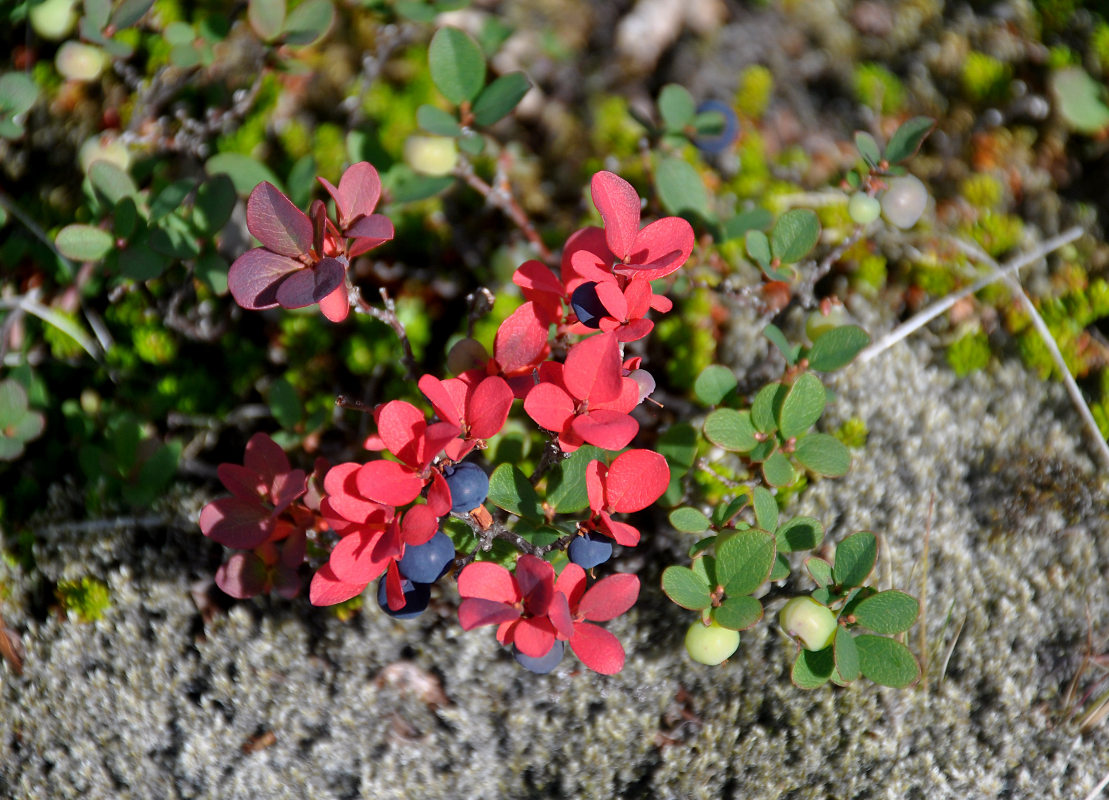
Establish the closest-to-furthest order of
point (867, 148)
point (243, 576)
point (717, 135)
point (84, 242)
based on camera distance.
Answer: point (243, 576) → point (867, 148) → point (84, 242) → point (717, 135)

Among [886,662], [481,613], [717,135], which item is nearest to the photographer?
[481,613]

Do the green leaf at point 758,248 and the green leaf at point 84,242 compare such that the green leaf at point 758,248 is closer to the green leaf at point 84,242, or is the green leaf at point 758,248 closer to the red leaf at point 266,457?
the red leaf at point 266,457

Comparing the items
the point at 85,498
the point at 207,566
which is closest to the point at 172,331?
the point at 85,498

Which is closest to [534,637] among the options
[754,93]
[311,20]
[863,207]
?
[863,207]

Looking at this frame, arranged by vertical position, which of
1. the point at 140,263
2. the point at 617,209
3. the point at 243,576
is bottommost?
the point at 243,576

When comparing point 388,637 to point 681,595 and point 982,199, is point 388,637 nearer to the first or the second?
point 681,595

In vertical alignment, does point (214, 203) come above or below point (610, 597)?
above

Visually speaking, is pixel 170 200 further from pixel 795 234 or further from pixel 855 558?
pixel 855 558

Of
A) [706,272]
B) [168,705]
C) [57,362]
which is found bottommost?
[168,705]
